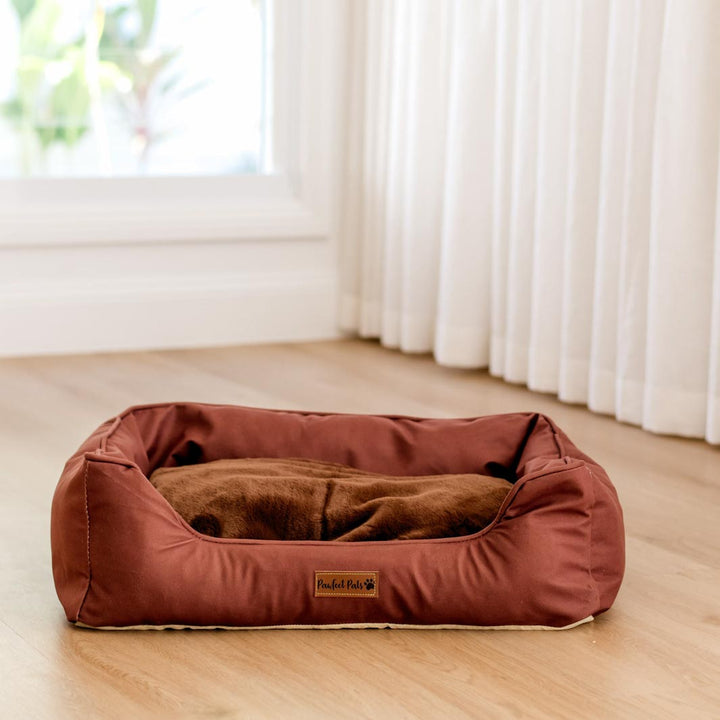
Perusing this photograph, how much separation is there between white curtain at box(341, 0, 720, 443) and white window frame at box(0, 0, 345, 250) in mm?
69

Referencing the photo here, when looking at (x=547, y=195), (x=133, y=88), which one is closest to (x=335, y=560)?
(x=547, y=195)

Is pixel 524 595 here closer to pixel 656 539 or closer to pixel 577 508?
pixel 577 508

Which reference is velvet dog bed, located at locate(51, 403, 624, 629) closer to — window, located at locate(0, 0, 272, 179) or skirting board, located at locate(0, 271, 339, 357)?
skirting board, located at locate(0, 271, 339, 357)

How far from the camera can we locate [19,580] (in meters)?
1.51

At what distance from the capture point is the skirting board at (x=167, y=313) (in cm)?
299

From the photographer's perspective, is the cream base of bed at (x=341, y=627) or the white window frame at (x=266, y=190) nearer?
the cream base of bed at (x=341, y=627)

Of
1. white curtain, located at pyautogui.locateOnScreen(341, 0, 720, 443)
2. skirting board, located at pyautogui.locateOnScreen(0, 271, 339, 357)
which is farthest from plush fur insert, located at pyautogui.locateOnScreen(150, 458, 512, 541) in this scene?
skirting board, located at pyautogui.locateOnScreen(0, 271, 339, 357)

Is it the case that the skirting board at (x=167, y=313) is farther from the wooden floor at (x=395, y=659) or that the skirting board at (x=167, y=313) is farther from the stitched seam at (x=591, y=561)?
the stitched seam at (x=591, y=561)

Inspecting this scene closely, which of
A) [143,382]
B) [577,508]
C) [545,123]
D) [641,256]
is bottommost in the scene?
[143,382]

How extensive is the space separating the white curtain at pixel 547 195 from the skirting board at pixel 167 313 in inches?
5.3

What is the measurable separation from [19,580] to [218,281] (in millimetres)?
1716

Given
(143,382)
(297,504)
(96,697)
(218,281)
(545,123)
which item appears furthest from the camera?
(218,281)

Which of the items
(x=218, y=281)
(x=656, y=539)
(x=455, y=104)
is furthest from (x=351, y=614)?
(x=218, y=281)

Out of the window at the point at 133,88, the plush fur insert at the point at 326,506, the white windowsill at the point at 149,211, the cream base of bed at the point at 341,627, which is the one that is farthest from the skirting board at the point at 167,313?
the cream base of bed at the point at 341,627
